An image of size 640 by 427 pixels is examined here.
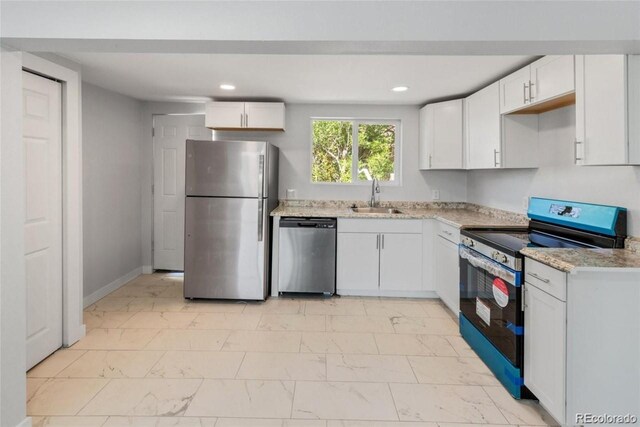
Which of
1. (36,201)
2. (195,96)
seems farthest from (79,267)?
(195,96)

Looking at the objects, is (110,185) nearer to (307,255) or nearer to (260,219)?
(260,219)

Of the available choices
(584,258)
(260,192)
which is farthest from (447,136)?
(584,258)

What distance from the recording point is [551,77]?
7.89 feet

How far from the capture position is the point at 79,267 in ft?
9.29

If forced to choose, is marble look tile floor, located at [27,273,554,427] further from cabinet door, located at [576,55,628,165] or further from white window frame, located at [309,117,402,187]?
white window frame, located at [309,117,402,187]

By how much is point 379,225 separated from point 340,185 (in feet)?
2.93

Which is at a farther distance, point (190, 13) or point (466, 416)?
point (466, 416)

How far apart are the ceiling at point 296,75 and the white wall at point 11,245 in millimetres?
1286

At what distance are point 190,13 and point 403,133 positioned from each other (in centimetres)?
329

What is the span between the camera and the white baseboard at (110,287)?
11.8 feet

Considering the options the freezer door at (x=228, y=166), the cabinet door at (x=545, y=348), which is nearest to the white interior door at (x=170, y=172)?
the freezer door at (x=228, y=166)

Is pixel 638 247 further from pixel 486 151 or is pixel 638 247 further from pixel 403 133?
pixel 403 133

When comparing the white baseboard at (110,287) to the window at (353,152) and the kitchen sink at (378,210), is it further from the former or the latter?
the kitchen sink at (378,210)

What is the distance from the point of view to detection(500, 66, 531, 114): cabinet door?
8.84 feet
